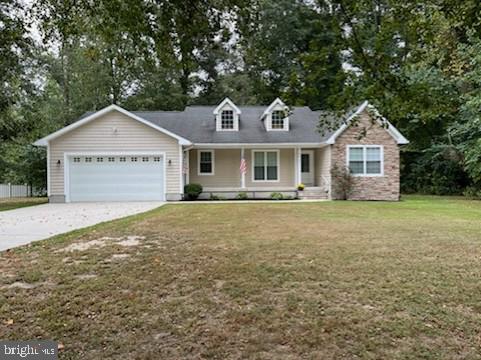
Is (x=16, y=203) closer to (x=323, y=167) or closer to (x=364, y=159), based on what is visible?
(x=323, y=167)

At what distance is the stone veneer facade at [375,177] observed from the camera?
725 inches

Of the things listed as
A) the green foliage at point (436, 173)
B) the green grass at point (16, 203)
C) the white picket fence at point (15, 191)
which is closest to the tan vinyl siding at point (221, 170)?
the green grass at point (16, 203)

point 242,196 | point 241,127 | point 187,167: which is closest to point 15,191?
point 187,167

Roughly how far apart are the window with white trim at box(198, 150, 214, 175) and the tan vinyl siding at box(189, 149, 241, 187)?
0.52ft

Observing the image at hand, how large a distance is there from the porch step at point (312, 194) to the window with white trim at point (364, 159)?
5.76ft

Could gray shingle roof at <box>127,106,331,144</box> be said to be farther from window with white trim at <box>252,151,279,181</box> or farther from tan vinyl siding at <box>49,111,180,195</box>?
tan vinyl siding at <box>49,111,180,195</box>

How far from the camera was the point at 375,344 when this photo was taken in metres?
3.12

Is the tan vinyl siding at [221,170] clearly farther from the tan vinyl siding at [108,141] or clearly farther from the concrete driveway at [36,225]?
the concrete driveway at [36,225]

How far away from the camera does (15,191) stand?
24938 millimetres

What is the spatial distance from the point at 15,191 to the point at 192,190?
44.3 feet

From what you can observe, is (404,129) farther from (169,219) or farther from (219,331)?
(219,331)

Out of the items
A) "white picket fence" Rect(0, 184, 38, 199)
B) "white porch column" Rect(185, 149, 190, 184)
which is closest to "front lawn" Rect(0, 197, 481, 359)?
"white porch column" Rect(185, 149, 190, 184)

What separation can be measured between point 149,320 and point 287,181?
17.4 m

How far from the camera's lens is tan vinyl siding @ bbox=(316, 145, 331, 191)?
1873cm
